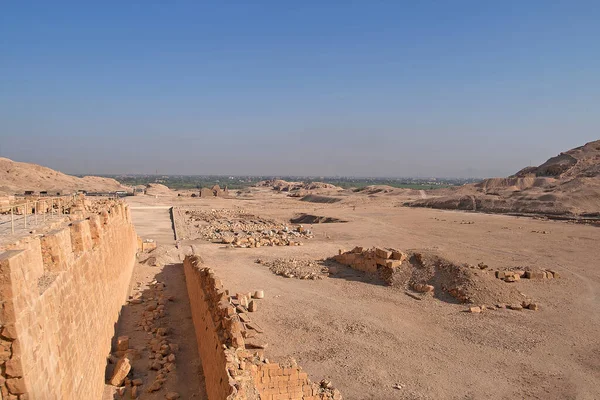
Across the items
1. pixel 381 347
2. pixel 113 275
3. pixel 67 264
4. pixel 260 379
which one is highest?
pixel 67 264

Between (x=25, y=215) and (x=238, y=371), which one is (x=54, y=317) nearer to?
(x=238, y=371)

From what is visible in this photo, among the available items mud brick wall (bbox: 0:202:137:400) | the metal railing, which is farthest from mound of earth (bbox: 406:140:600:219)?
mud brick wall (bbox: 0:202:137:400)

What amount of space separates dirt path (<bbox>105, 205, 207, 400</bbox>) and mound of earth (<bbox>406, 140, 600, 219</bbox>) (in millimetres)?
36164

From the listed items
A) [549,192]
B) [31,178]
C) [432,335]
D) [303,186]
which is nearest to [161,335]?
[432,335]

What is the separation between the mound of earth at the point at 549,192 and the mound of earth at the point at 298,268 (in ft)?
97.1

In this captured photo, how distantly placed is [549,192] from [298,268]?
134ft

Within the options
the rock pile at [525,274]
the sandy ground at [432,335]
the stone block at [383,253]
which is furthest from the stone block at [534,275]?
the stone block at [383,253]

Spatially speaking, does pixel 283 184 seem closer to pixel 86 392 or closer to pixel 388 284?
pixel 388 284

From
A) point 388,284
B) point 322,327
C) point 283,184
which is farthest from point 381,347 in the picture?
point 283,184

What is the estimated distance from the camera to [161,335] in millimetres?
9742

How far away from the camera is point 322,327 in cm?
1103

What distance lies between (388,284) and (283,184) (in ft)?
339

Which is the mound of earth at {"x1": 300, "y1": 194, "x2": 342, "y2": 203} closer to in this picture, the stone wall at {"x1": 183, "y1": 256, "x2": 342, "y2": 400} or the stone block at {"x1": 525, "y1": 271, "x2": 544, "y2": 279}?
the stone block at {"x1": 525, "y1": 271, "x2": 544, "y2": 279}

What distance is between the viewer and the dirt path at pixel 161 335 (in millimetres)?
7520
